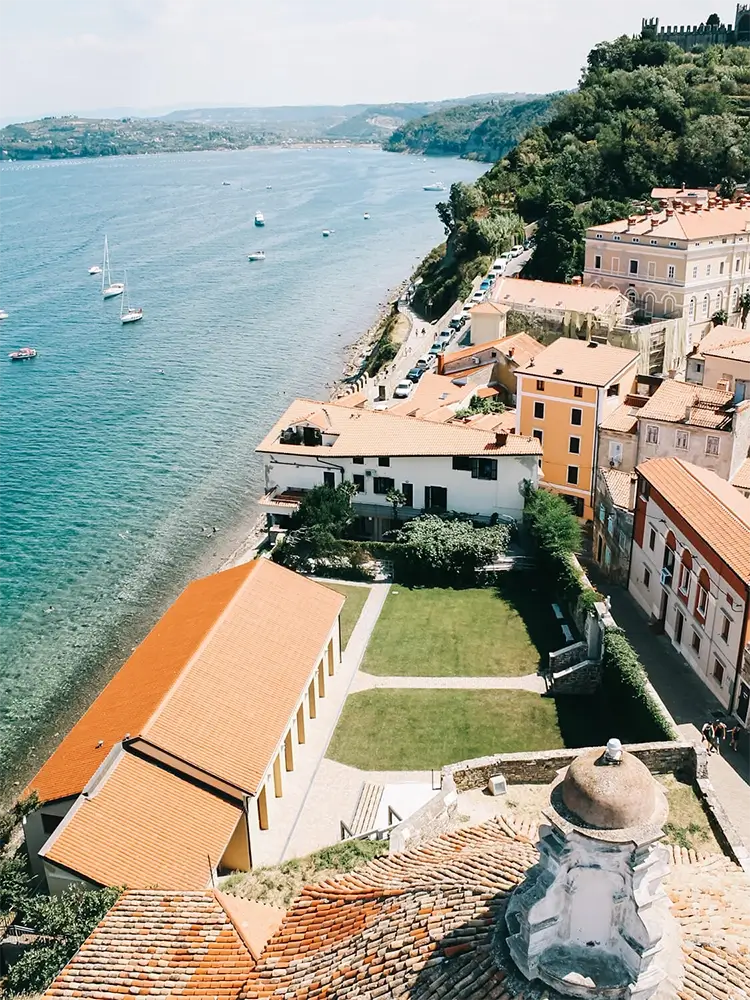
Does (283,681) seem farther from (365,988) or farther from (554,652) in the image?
(365,988)

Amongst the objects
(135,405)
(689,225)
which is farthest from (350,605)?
(689,225)

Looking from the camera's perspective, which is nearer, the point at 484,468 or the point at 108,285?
the point at 484,468

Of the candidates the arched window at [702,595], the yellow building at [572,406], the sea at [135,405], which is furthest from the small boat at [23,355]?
the arched window at [702,595]

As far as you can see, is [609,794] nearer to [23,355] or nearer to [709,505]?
[709,505]

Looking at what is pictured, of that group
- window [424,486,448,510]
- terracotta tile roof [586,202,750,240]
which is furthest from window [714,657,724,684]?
terracotta tile roof [586,202,750,240]

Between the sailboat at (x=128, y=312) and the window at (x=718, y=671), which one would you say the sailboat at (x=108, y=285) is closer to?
the sailboat at (x=128, y=312)

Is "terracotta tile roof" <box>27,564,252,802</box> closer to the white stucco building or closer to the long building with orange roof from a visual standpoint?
the long building with orange roof
